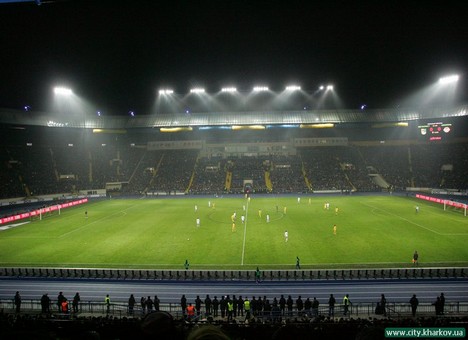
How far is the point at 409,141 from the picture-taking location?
77.7 m

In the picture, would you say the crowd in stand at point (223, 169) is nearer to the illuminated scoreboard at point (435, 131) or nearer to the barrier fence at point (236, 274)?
the illuminated scoreboard at point (435, 131)

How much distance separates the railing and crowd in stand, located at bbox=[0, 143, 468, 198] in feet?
153

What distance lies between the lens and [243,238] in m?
31.4

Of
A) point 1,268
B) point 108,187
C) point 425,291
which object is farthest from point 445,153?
point 1,268

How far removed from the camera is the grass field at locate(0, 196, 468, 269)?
2509cm

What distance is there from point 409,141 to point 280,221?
55.1m

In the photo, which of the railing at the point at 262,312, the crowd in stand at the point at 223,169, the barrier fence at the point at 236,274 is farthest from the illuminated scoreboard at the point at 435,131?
the railing at the point at 262,312

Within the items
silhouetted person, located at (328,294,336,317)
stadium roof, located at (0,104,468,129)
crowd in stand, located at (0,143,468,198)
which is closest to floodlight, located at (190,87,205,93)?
stadium roof, located at (0,104,468,129)

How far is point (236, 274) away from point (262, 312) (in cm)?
585

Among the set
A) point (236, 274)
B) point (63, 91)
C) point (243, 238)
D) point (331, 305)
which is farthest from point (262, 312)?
point (63, 91)

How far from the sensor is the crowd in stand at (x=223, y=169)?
63.8m

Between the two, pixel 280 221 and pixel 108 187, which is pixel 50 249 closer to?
pixel 280 221

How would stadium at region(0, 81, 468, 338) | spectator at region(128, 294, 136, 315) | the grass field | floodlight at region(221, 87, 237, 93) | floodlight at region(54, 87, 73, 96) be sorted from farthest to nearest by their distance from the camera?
1. floodlight at region(221, 87, 237, 93)
2. floodlight at region(54, 87, 73, 96)
3. the grass field
4. stadium at region(0, 81, 468, 338)
5. spectator at region(128, 294, 136, 315)

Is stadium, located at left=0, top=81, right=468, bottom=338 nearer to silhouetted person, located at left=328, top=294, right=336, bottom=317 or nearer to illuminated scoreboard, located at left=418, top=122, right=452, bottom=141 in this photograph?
illuminated scoreboard, located at left=418, top=122, right=452, bottom=141
